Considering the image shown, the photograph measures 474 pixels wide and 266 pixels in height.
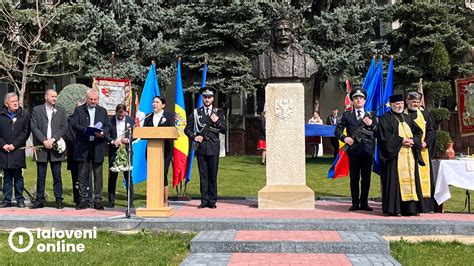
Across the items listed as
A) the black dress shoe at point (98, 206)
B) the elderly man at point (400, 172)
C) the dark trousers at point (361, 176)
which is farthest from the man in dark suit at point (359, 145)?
the black dress shoe at point (98, 206)

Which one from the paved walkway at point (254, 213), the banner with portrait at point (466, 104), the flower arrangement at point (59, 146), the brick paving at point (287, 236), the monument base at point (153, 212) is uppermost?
the banner with portrait at point (466, 104)

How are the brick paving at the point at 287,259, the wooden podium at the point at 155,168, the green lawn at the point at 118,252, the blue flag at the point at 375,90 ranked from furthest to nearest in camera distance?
the blue flag at the point at 375,90, the wooden podium at the point at 155,168, the green lawn at the point at 118,252, the brick paving at the point at 287,259

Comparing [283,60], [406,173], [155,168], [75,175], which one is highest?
[283,60]

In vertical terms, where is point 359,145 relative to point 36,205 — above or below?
above

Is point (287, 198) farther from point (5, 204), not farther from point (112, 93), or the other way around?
point (112, 93)

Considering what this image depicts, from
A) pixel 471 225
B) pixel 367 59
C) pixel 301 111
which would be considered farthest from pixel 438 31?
pixel 471 225

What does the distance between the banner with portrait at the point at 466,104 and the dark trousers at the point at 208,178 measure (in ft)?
15.6

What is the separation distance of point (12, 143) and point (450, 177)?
7.68m

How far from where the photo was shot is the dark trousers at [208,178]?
10.2 meters

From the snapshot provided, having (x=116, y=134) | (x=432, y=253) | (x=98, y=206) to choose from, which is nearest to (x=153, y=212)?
(x=98, y=206)

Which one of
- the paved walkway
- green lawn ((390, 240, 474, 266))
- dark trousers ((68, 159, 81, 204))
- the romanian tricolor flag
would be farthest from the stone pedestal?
dark trousers ((68, 159, 81, 204))

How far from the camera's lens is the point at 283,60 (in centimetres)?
1025

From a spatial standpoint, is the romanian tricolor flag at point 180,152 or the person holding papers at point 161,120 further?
the romanian tricolor flag at point 180,152

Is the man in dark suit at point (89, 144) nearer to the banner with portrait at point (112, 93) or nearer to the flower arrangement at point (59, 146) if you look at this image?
the flower arrangement at point (59, 146)
